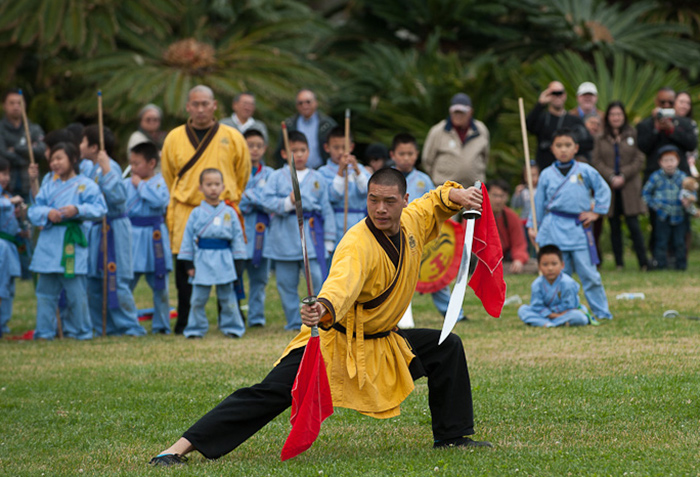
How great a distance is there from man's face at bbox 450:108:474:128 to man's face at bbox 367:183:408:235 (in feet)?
21.8

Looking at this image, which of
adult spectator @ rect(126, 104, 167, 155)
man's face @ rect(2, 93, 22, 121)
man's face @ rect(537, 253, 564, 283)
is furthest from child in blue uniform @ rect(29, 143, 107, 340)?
man's face @ rect(537, 253, 564, 283)

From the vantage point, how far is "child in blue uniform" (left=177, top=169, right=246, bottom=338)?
9.09 m

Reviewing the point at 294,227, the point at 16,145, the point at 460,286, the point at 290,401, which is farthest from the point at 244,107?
the point at 290,401

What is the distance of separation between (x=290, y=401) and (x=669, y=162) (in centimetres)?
967

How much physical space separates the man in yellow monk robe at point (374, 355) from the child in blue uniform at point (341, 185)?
454cm

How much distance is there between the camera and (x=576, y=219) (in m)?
9.42

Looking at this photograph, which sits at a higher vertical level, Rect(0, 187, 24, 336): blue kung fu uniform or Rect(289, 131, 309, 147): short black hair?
Rect(289, 131, 309, 147): short black hair

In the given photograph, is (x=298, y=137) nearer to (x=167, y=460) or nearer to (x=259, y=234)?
(x=259, y=234)

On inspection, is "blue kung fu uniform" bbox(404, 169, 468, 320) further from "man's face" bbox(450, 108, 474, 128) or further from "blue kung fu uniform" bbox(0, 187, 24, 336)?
"blue kung fu uniform" bbox(0, 187, 24, 336)

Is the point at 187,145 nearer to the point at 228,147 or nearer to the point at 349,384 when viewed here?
the point at 228,147

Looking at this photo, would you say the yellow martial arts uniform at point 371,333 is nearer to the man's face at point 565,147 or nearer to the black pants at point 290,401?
the black pants at point 290,401

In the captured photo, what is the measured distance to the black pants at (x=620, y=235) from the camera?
13.3 metres

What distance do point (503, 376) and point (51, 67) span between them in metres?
13.0

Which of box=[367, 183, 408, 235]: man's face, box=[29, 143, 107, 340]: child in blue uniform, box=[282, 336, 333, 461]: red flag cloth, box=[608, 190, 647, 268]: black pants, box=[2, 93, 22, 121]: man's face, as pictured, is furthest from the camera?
box=[608, 190, 647, 268]: black pants
